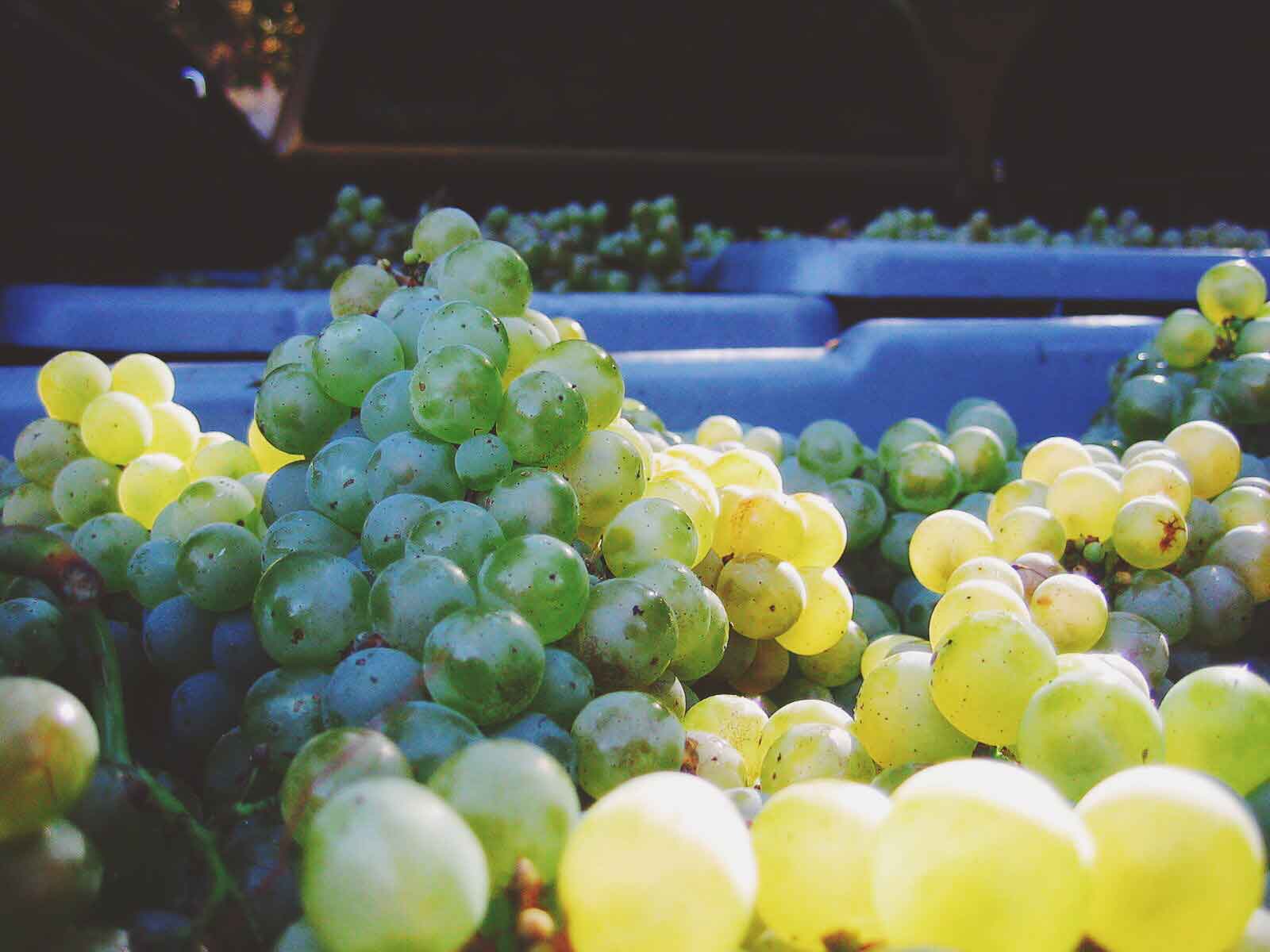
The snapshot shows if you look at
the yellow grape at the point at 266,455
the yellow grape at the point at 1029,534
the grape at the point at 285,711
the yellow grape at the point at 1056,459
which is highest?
the grape at the point at 285,711

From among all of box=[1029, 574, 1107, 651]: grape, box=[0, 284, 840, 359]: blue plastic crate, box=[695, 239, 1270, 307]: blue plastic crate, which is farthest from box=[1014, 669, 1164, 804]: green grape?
box=[695, 239, 1270, 307]: blue plastic crate

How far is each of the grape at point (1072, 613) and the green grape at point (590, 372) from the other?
0.37 meters

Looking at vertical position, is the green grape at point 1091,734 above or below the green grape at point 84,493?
above

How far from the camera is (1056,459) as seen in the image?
0.95 meters

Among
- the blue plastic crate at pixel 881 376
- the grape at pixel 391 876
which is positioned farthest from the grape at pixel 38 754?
the blue plastic crate at pixel 881 376

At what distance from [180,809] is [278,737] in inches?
4.0

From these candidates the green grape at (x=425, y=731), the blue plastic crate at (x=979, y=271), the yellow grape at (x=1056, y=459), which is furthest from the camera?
the blue plastic crate at (x=979, y=271)

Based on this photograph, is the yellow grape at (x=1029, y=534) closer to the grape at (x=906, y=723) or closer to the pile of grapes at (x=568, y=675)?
the pile of grapes at (x=568, y=675)

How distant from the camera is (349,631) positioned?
510 mm

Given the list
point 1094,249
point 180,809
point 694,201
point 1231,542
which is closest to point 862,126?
point 694,201

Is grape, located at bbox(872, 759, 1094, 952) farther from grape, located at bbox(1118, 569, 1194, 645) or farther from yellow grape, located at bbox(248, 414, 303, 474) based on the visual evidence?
yellow grape, located at bbox(248, 414, 303, 474)

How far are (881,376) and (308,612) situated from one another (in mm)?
1333

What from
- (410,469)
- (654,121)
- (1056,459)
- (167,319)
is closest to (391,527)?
(410,469)

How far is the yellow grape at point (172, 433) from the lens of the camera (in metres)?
0.85
